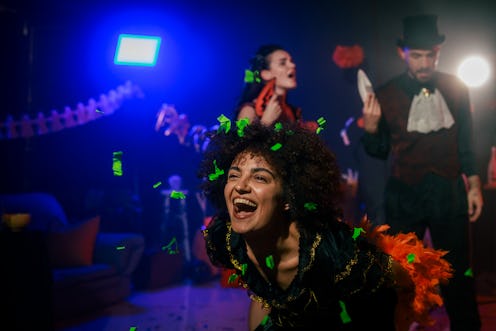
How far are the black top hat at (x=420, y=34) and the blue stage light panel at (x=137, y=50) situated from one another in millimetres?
3747

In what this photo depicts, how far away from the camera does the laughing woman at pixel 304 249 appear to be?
1.88 meters

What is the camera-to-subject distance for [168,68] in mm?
6641

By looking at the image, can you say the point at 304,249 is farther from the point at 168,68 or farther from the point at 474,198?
the point at 168,68

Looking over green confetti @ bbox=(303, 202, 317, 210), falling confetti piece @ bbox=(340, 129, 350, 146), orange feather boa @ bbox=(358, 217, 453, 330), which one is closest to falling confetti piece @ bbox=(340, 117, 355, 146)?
falling confetti piece @ bbox=(340, 129, 350, 146)

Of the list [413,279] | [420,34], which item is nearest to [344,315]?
[413,279]

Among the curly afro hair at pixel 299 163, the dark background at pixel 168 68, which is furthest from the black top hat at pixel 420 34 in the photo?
the dark background at pixel 168 68

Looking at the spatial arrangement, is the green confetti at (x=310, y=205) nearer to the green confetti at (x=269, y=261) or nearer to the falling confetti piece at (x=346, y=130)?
the green confetti at (x=269, y=261)

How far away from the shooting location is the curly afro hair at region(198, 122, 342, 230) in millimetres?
1951

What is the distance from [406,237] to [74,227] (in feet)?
10.4

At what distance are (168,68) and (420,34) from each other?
402 centimetres

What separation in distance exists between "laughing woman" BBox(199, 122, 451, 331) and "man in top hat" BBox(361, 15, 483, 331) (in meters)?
0.84

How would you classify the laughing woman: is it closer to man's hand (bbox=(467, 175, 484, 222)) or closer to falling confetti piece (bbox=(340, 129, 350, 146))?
man's hand (bbox=(467, 175, 484, 222))

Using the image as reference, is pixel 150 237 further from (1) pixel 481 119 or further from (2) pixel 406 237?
(2) pixel 406 237

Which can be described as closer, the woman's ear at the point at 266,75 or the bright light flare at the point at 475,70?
the woman's ear at the point at 266,75
